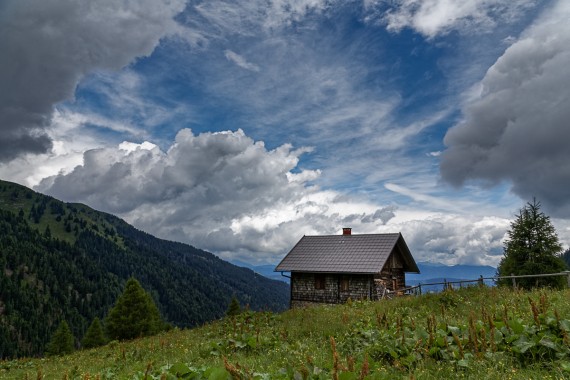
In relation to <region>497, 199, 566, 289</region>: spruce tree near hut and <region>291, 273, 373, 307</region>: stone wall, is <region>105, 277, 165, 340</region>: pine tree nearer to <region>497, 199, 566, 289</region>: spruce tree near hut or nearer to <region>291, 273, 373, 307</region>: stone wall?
<region>291, 273, 373, 307</region>: stone wall

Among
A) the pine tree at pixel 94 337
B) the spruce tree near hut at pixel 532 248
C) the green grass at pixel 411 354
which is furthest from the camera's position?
the pine tree at pixel 94 337

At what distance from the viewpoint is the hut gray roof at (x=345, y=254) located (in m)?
32.1

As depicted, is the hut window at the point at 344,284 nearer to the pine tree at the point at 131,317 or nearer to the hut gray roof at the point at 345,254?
the hut gray roof at the point at 345,254

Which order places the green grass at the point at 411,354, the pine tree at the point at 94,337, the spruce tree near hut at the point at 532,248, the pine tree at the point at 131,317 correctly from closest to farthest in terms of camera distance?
Answer: the green grass at the point at 411,354, the spruce tree near hut at the point at 532,248, the pine tree at the point at 131,317, the pine tree at the point at 94,337

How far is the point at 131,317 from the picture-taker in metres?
50.6

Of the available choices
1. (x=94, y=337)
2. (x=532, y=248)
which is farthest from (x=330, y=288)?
(x=94, y=337)

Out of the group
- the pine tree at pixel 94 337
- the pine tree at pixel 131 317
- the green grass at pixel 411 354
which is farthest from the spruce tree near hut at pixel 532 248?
the pine tree at pixel 94 337

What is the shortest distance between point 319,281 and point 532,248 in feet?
63.1

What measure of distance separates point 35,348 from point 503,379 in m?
191

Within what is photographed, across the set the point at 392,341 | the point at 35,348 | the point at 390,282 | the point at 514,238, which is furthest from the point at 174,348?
the point at 35,348

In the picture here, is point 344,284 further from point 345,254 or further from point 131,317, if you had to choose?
point 131,317

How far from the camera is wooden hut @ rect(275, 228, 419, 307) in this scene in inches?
1258

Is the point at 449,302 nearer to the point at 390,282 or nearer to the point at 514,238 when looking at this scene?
the point at 390,282

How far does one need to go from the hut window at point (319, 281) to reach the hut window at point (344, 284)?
1.87 metres
